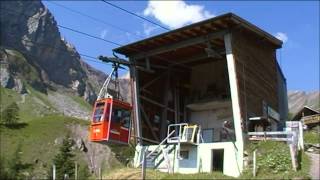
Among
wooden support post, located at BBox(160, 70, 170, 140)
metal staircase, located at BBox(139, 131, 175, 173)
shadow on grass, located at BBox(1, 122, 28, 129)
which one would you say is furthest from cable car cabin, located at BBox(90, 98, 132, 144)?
shadow on grass, located at BBox(1, 122, 28, 129)

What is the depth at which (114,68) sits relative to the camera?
37250 mm

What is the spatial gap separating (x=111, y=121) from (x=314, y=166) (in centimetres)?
1207

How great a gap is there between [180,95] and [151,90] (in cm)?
310

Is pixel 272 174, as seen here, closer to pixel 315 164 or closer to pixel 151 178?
pixel 315 164

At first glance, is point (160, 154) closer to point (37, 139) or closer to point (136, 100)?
point (136, 100)

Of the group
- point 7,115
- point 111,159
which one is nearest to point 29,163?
point 111,159

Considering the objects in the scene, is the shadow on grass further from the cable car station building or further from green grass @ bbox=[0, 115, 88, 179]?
the cable car station building

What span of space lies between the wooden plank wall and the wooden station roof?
2.08 ft

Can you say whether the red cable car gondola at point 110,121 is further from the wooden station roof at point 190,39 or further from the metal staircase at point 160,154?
the wooden station roof at point 190,39

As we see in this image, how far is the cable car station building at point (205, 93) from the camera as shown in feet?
110

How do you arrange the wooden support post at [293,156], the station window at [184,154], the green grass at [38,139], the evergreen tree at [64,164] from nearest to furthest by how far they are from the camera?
the wooden support post at [293,156] < the station window at [184,154] < the evergreen tree at [64,164] < the green grass at [38,139]

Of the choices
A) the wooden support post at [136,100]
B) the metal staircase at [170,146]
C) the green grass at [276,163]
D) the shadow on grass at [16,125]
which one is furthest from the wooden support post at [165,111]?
the shadow on grass at [16,125]

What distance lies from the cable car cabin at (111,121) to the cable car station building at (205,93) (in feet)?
10.7

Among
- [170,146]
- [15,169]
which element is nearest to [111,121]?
[170,146]
